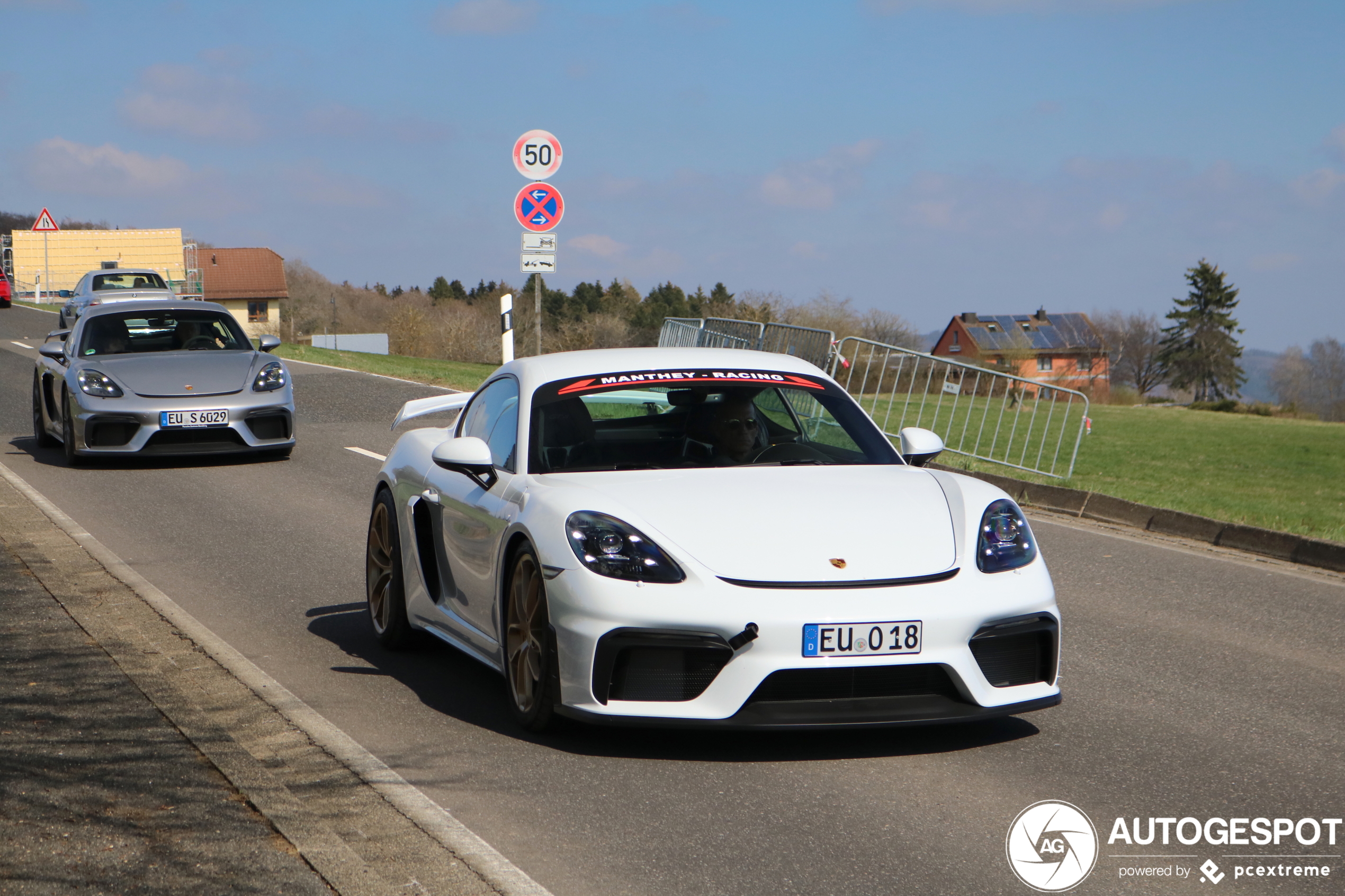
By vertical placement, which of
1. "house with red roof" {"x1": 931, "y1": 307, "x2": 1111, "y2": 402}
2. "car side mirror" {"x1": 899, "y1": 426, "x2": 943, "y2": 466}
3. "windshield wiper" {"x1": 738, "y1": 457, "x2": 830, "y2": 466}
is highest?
"car side mirror" {"x1": 899, "y1": 426, "x2": 943, "y2": 466}

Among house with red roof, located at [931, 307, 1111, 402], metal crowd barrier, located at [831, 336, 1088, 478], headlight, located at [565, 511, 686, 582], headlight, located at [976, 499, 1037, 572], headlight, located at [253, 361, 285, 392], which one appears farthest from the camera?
house with red roof, located at [931, 307, 1111, 402]

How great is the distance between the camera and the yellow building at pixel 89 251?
87.4 metres

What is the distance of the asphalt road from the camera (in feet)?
13.1

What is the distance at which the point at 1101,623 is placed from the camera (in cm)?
746

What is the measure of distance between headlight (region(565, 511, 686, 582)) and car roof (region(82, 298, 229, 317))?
10873 mm

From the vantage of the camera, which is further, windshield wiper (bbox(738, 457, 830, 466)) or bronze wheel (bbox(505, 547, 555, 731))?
windshield wiper (bbox(738, 457, 830, 466))

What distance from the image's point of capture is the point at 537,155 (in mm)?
16422

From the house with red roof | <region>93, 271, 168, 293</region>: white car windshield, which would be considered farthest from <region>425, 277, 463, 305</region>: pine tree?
<region>93, 271, 168, 293</region>: white car windshield

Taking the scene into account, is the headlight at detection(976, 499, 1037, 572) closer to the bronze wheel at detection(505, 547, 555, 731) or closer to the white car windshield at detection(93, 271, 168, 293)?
the bronze wheel at detection(505, 547, 555, 731)

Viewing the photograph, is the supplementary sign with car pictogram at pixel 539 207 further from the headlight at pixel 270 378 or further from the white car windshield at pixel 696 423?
the white car windshield at pixel 696 423

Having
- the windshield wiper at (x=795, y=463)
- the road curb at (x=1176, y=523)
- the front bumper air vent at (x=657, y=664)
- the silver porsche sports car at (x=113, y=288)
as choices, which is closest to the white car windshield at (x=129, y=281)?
the silver porsche sports car at (x=113, y=288)

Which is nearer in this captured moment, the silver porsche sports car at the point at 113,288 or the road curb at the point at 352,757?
the road curb at the point at 352,757

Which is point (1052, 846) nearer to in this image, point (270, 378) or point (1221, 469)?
point (270, 378)

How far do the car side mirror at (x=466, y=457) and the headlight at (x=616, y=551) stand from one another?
765mm
